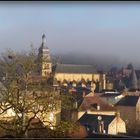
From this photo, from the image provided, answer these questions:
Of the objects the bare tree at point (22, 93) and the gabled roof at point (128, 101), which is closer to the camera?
the bare tree at point (22, 93)

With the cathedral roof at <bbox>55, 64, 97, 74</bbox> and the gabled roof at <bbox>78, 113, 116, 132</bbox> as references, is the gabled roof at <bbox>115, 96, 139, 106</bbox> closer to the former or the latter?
the gabled roof at <bbox>78, 113, 116, 132</bbox>

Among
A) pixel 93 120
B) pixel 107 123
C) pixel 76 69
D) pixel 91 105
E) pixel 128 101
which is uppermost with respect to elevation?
pixel 76 69

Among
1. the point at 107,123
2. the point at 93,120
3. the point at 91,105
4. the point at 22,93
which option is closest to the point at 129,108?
the point at 91,105

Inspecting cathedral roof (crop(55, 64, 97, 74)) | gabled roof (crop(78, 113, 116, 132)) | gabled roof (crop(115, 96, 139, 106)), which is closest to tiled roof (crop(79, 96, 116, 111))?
gabled roof (crop(78, 113, 116, 132))

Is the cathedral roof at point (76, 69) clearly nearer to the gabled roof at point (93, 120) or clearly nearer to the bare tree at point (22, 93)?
the gabled roof at point (93, 120)

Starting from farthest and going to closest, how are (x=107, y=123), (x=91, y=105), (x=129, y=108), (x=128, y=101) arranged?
(x=128, y=101) < (x=129, y=108) < (x=91, y=105) < (x=107, y=123)

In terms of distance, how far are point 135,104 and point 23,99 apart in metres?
28.5

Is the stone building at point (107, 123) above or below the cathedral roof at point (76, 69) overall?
below

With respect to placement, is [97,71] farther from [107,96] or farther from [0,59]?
[0,59]

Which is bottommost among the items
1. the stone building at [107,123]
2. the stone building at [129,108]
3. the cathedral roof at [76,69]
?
the stone building at [107,123]

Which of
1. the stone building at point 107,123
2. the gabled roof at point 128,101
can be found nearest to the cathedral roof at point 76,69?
the gabled roof at point 128,101

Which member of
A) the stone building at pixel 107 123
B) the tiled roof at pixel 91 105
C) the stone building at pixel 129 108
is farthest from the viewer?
the stone building at pixel 129 108

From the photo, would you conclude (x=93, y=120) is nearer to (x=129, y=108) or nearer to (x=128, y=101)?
(x=129, y=108)

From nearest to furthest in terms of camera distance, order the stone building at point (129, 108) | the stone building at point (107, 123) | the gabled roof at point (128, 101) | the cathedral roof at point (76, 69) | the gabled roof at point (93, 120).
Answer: the stone building at point (107, 123) < the gabled roof at point (93, 120) < the stone building at point (129, 108) < the gabled roof at point (128, 101) < the cathedral roof at point (76, 69)
